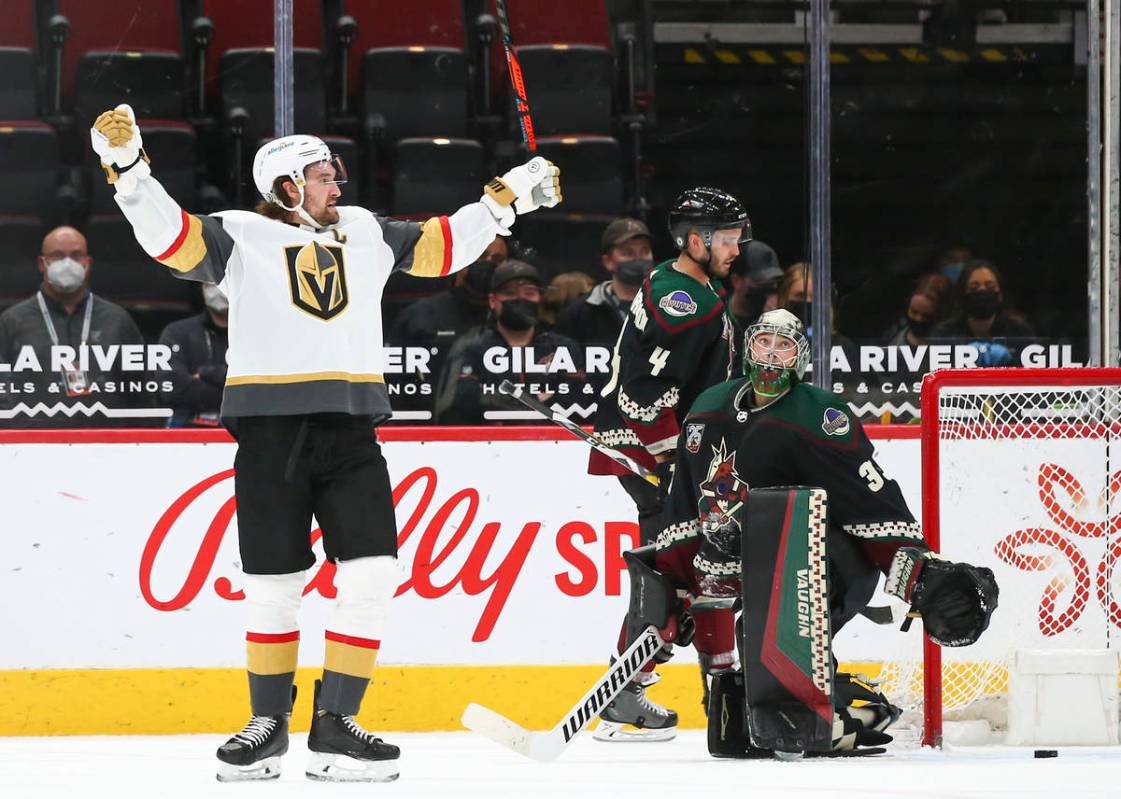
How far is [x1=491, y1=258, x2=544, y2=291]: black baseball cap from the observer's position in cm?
Answer: 513

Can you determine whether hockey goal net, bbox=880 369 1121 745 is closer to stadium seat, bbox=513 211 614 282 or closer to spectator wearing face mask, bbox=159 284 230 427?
stadium seat, bbox=513 211 614 282

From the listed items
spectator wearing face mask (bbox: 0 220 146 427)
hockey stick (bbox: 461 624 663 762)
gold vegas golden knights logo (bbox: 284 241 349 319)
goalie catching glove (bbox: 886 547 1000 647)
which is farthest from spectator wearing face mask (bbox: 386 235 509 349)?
goalie catching glove (bbox: 886 547 1000 647)

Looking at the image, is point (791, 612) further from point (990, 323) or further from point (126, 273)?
point (126, 273)

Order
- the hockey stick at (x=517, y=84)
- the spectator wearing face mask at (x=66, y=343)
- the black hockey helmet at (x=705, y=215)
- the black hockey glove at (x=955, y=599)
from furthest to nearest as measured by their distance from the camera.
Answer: the spectator wearing face mask at (x=66, y=343) < the hockey stick at (x=517, y=84) < the black hockey helmet at (x=705, y=215) < the black hockey glove at (x=955, y=599)

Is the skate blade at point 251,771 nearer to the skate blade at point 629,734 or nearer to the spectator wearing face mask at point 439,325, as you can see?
the skate blade at point 629,734

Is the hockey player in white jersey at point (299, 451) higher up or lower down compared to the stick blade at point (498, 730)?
higher up

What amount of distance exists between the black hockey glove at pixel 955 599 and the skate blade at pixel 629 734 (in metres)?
0.94

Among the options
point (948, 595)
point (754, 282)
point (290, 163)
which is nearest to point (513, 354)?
point (754, 282)

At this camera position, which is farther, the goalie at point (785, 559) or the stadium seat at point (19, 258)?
the stadium seat at point (19, 258)

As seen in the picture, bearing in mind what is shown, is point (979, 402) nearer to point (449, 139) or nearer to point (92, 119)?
point (449, 139)

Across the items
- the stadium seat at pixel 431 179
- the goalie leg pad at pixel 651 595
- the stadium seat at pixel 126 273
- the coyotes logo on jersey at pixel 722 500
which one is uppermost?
the stadium seat at pixel 431 179

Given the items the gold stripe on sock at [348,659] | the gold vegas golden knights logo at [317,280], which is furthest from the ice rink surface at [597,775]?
the gold vegas golden knights logo at [317,280]

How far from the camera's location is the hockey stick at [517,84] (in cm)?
472

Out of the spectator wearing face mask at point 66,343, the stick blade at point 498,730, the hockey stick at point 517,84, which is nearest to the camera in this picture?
the stick blade at point 498,730
